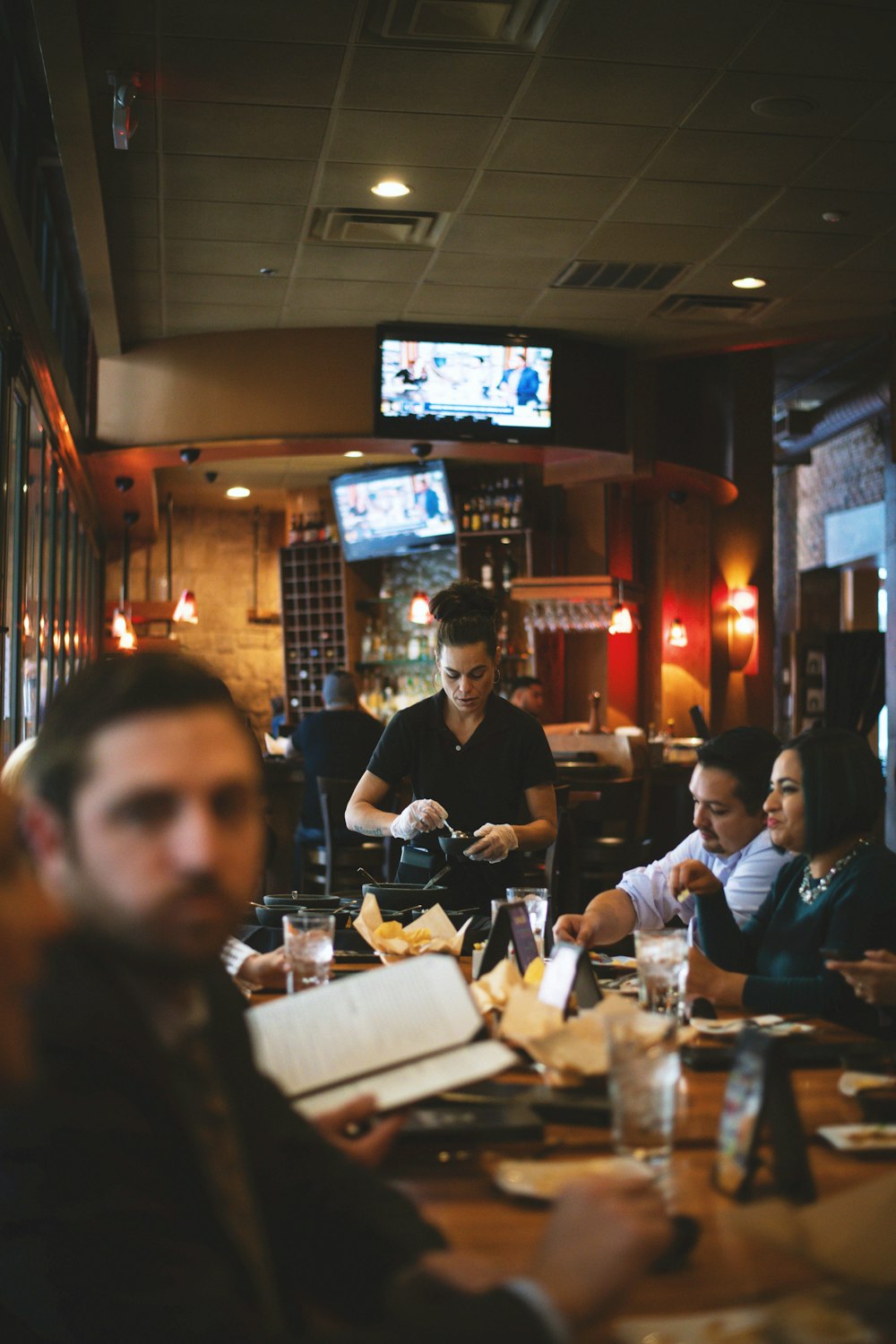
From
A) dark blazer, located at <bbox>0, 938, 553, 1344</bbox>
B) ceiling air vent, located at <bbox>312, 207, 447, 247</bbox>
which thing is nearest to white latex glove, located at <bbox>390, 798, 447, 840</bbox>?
dark blazer, located at <bbox>0, 938, 553, 1344</bbox>

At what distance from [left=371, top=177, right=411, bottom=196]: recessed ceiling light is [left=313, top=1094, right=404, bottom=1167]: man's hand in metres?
4.87

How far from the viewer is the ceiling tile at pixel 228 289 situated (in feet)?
22.5

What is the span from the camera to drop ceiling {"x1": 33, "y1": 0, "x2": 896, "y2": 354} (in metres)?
4.30

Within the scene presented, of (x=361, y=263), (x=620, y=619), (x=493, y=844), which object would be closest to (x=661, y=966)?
(x=493, y=844)

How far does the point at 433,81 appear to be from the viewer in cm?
465

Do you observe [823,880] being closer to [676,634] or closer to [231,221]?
[231,221]

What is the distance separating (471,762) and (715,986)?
159 centimetres

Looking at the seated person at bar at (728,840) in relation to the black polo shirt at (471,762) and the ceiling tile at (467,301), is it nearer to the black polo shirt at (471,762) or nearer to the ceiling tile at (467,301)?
the black polo shirt at (471,762)

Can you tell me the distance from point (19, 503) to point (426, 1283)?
197 inches

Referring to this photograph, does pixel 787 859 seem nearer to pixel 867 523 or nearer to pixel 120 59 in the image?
pixel 120 59

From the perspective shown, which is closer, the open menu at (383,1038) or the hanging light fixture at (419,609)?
the open menu at (383,1038)

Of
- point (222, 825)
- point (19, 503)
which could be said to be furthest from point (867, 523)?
point (222, 825)

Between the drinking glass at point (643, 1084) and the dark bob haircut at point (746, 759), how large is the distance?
157 centimetres

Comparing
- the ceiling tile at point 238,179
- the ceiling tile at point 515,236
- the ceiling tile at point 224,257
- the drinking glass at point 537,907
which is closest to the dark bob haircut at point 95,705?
the drinking glass at point 537,907
